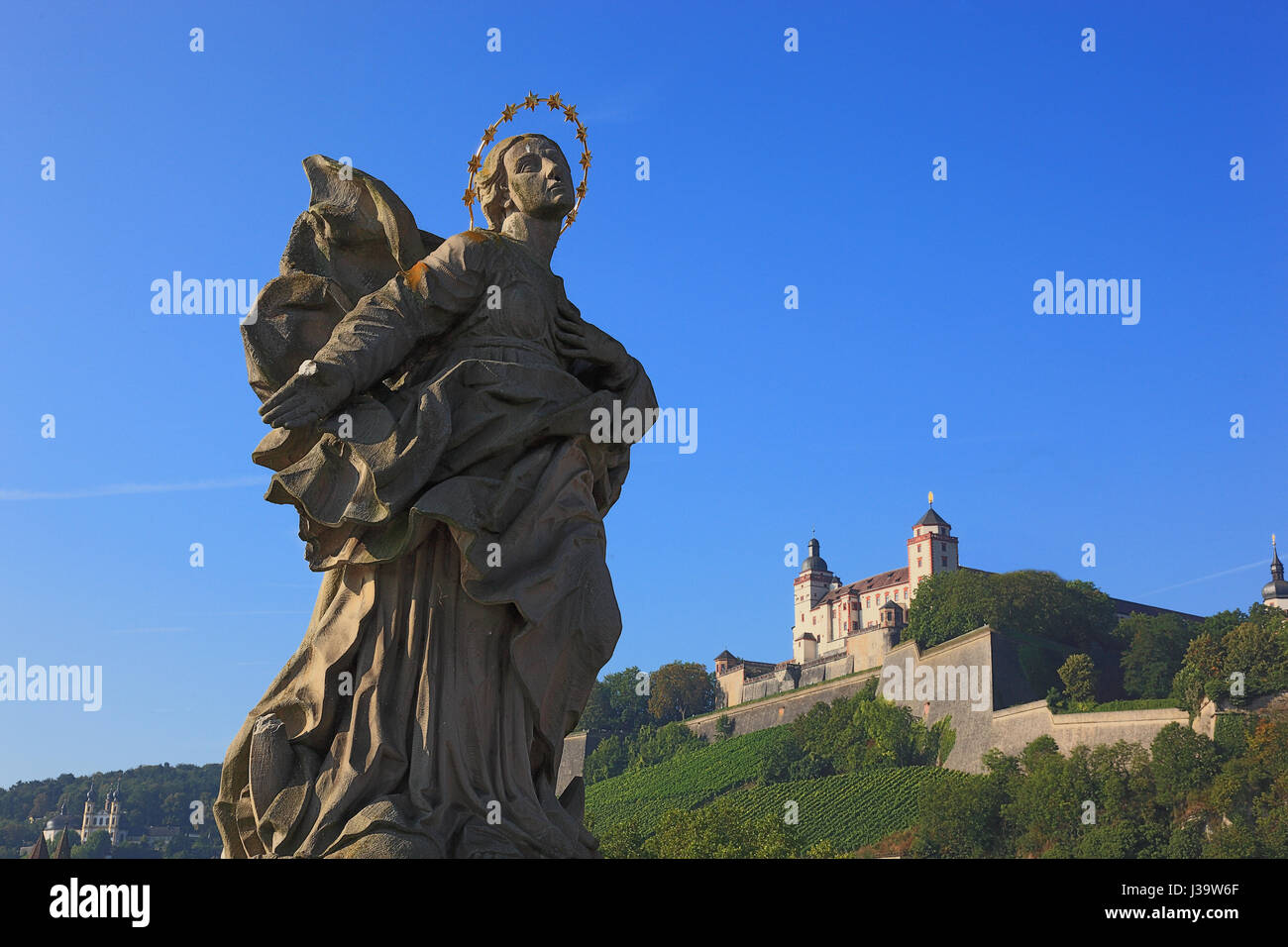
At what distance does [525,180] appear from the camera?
20.9 ft

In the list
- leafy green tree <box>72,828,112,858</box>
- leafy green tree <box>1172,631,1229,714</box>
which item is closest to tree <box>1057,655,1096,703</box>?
leafy green tree <box>1172,631,1229,714</box>

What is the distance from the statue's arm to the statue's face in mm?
475

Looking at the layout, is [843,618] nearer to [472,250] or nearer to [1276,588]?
[1276,588]

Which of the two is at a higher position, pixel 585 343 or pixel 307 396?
pixel 585 343

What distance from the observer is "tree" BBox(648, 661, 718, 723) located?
87.6 m

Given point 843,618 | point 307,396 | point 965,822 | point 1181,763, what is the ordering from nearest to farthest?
point 307,396 < point 1181,763 < point 965,822 < point 843,618

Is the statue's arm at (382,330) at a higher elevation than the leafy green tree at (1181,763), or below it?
higher

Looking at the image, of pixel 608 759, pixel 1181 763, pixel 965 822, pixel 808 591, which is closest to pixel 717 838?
pixel 965 822

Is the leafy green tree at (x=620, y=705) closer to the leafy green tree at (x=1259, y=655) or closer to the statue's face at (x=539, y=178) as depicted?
the leafy green tree at (x=1259, y=655)

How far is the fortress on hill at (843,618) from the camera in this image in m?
79.8

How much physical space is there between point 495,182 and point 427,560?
1.90 metres

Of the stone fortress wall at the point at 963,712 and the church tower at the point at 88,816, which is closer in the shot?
the church tower at the point at 88,816

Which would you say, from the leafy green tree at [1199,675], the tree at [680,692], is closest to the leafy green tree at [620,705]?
the tree at [680,692]
